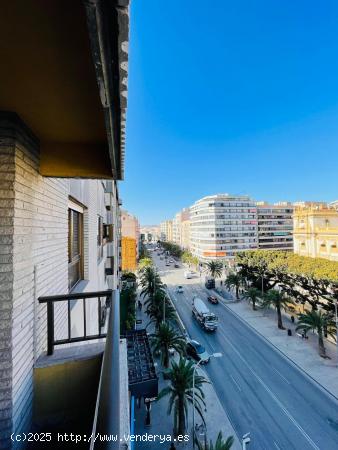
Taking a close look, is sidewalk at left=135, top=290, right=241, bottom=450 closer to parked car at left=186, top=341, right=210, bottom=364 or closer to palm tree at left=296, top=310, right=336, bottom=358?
parked car at left=186, top=341, right=210, bottom=364

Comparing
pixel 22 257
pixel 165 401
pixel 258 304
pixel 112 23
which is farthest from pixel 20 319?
pixel 258 304

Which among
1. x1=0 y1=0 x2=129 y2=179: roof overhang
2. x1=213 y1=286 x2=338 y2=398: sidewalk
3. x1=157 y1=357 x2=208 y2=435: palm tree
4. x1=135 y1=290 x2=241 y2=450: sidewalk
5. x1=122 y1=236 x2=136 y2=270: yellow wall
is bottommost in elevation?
x1=135 y1=290 x2=241 y2=450: sidewalk

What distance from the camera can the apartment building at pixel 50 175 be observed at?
4.20 feet

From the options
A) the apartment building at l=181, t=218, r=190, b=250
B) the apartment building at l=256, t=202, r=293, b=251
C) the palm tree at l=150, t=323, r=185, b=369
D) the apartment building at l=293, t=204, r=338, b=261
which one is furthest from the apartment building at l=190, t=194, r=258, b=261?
the palm tree at l=150, t=323, r=185, b=369

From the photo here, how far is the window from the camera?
622 centimetres

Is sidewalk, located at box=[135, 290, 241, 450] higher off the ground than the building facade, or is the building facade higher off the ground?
the building facade

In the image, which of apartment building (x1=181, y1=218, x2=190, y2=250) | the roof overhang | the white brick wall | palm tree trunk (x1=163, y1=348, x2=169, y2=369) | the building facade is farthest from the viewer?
apartment building (x1=181, y1=218, x2=190, y2=250)

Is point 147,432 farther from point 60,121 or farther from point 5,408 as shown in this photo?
point 60,121

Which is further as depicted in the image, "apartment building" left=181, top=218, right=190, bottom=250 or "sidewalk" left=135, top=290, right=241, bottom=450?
"apartment building" left=181, top=218, right=190, bottom=250

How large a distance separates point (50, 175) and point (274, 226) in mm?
75886

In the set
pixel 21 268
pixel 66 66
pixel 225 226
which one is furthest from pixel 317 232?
pixel 66 66

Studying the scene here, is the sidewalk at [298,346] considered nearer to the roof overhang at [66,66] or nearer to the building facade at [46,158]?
the building facade at [46,158]

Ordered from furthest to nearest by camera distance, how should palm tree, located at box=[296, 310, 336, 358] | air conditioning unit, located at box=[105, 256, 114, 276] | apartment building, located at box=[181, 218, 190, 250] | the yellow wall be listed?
apartment building, located at box=[181, 218, 190, 250]
the yellow wall
palm tree, located at box=[296, 310, 336, 358]
air conditioning unit, located at box=[105, 256, 114, 276]

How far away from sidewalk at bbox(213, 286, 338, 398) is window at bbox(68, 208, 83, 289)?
16582 millimetres
